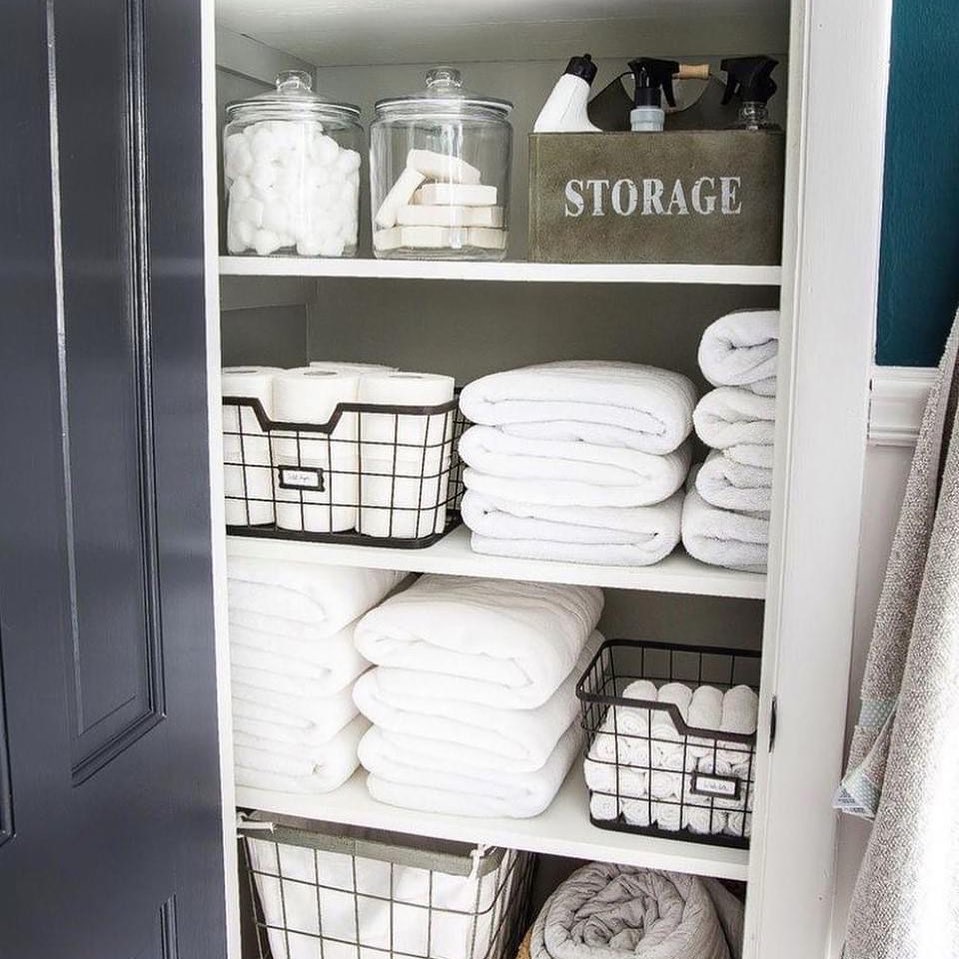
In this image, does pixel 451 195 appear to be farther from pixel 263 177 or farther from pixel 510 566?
pixel 510 566

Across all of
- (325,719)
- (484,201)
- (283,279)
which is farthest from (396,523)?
(283,279)

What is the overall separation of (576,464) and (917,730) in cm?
47

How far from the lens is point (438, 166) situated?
1.29 m

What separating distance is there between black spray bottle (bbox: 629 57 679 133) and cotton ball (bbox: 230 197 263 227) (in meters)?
0.43

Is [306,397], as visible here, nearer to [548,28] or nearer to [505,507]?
[505,507]

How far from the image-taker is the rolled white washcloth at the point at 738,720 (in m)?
1.28

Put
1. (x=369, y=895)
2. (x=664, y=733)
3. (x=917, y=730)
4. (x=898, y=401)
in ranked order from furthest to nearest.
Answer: (x=369, y=895)
(x=664, y=733)
(x=898, y=401)
(x=917, y=730)

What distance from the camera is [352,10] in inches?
52.5

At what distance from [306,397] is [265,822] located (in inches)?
21.5

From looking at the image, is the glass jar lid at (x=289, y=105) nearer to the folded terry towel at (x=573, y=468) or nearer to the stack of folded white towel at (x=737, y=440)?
the folded terry towel at (x=573, y=468)

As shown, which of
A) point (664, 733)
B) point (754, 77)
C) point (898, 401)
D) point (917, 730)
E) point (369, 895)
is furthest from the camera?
point (369, 895)

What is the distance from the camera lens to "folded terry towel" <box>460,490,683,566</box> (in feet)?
4.19

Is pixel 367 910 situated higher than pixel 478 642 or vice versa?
pixel 478 642

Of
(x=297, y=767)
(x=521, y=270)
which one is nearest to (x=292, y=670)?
(x=297, y=767)
